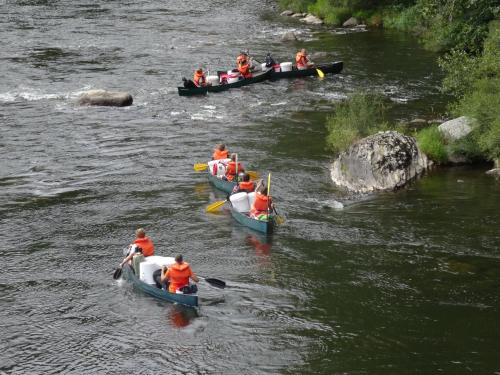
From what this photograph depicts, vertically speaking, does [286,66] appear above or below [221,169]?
above

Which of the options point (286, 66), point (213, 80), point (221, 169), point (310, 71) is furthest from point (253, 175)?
point (310, 71)

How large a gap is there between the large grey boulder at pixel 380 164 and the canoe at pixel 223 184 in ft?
10.7

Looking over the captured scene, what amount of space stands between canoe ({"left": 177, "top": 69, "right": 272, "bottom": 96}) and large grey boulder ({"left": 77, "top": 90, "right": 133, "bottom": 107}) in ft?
8.03

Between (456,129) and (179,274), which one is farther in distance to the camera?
(456,129)

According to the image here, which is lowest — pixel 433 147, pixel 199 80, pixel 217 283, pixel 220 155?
pixel 217 283

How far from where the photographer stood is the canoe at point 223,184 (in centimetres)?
A: 2364

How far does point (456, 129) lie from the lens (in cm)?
2470

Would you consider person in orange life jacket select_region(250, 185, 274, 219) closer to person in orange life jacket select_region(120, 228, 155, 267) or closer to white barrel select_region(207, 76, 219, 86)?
person in orange life jacket select_region(120, 228, 155, 267)

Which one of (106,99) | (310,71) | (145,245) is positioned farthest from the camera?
(310,71)

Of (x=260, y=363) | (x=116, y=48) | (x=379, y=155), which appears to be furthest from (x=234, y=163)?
(x=116, y=48)

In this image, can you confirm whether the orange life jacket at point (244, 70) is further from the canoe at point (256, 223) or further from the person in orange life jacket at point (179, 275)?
the person in orange life jacket at point (179, 275)

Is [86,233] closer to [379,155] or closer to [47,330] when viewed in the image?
[47,330]

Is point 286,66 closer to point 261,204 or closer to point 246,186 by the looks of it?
point 246,186

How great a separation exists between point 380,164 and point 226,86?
43.1 feet
